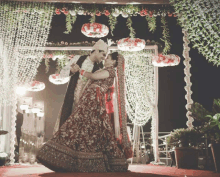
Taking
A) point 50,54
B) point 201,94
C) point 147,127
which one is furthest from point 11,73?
point 201,94

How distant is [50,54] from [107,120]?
385 centimetres

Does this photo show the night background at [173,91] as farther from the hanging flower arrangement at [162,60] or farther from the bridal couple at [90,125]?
the bridal couple at [90,125]

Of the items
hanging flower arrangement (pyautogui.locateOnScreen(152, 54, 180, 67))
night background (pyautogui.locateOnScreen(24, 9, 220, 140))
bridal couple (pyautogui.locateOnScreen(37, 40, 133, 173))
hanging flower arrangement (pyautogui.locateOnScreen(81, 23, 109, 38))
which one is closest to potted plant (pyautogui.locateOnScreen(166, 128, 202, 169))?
bridal couple (pyautogui.locateOnScreen(37, 40, 133, 173))

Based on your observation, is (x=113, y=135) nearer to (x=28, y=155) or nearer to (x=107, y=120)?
(x=107, y=120)

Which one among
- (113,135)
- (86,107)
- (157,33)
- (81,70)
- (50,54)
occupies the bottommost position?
(113,135)

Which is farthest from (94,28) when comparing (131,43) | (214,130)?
(214,130)

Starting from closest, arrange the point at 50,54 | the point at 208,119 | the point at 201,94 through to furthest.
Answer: the point at 208,119 → the point at 50,54 → the point at 201,94

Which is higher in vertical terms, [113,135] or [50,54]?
[50,54]

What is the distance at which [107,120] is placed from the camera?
330cm

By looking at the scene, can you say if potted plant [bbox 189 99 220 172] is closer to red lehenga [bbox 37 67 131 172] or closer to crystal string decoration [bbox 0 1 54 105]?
red lehenga [bbox 37 67 131 172]

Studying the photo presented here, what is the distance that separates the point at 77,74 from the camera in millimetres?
3623

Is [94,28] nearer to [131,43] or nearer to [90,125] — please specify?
[131,43]

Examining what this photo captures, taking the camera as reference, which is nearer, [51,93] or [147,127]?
[51,93]

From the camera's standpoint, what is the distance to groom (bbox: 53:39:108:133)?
3.53 meters
